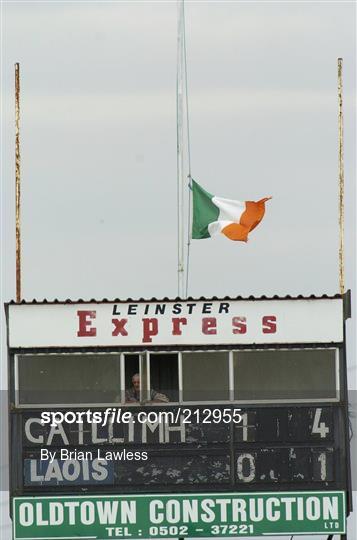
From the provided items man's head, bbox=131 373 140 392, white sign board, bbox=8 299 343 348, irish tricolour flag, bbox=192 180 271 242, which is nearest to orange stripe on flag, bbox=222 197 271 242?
irish tricolour flag, bbox=192 180 271 242

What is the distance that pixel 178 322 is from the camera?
3000cm

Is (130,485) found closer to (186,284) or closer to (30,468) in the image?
(30,468)

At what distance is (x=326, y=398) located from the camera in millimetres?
30125

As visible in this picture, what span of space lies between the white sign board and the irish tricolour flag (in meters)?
2.70

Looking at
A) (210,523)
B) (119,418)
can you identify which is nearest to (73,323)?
(119,418)

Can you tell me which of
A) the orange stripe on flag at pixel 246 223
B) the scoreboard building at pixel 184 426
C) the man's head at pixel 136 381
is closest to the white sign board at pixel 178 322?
the scoreboard building at pixel 184 426

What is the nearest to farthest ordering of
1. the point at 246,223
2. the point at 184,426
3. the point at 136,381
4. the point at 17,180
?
1. the point at 184,426
2. the point at 136,381
3. the point at 17,180
4. the point at 246,223

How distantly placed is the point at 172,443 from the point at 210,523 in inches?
55.1

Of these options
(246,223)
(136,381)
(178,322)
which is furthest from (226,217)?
(136,381)

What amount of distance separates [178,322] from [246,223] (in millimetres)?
3137

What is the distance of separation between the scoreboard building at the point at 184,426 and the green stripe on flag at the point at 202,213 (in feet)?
9.50

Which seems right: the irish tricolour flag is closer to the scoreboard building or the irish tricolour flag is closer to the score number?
the scoreboard building

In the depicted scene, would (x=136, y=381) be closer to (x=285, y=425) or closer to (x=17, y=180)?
(x=285, y=425)

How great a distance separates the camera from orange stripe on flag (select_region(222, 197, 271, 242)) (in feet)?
106
